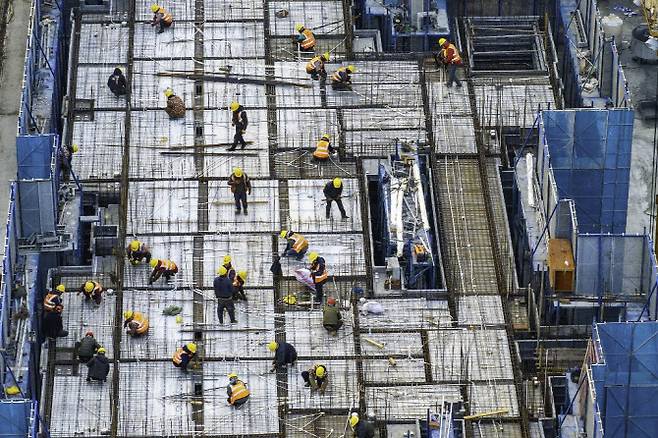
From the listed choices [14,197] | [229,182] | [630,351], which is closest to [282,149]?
[229,182]

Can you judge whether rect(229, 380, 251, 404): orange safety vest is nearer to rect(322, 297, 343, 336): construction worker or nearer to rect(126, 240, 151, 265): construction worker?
rect(322, 297, 343, 336): construction worker

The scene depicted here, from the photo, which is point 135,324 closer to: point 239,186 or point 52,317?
point 52,317

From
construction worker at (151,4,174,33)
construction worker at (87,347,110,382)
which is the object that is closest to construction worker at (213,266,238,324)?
construction worker at (87,347,110,382)

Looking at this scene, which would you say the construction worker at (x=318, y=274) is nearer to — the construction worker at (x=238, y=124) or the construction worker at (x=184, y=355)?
the construction worker at (x=184, y=355)

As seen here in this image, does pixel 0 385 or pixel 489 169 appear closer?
pixel 0 385

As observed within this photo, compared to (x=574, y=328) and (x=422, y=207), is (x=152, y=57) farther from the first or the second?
(x=574, y=328)

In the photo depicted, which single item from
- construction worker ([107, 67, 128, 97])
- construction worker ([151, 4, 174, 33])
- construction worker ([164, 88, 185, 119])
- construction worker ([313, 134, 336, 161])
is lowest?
construction worker ([313, 134, 336, 161])
